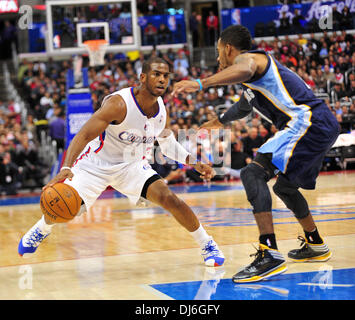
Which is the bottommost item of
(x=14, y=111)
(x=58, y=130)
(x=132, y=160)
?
(x=58, y=130)

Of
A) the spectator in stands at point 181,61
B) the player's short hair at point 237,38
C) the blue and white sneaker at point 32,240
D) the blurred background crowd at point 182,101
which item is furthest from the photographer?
the spectator in stands at point 181,61

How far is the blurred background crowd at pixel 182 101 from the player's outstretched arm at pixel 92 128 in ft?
26.8

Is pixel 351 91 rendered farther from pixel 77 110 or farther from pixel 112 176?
pixel 112 176

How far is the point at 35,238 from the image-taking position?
5.05 metres

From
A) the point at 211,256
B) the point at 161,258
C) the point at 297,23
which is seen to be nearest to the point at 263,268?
the point at 211,256

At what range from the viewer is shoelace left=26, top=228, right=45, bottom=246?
5.04m

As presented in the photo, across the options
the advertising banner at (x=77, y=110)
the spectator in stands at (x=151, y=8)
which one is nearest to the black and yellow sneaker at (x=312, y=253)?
the advertising banner at (x=77, y=110)

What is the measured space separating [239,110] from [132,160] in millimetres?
1060

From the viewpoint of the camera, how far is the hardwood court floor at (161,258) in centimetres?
391

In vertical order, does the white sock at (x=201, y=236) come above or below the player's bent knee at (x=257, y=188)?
below

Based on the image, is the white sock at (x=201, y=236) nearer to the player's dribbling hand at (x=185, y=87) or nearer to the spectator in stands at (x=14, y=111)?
the player's dribbling hand at (x=185, y=87)

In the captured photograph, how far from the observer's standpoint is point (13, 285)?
4332mm

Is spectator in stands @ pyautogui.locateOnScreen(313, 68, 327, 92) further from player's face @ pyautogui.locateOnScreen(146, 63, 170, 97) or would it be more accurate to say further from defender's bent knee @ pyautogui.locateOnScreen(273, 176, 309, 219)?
player's face @ pyautogui.locateOnScreen(146, 63, 170, 97)

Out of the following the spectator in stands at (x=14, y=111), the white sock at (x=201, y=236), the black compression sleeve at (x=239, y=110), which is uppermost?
the black compression sleeve at (x=239, y=110)
